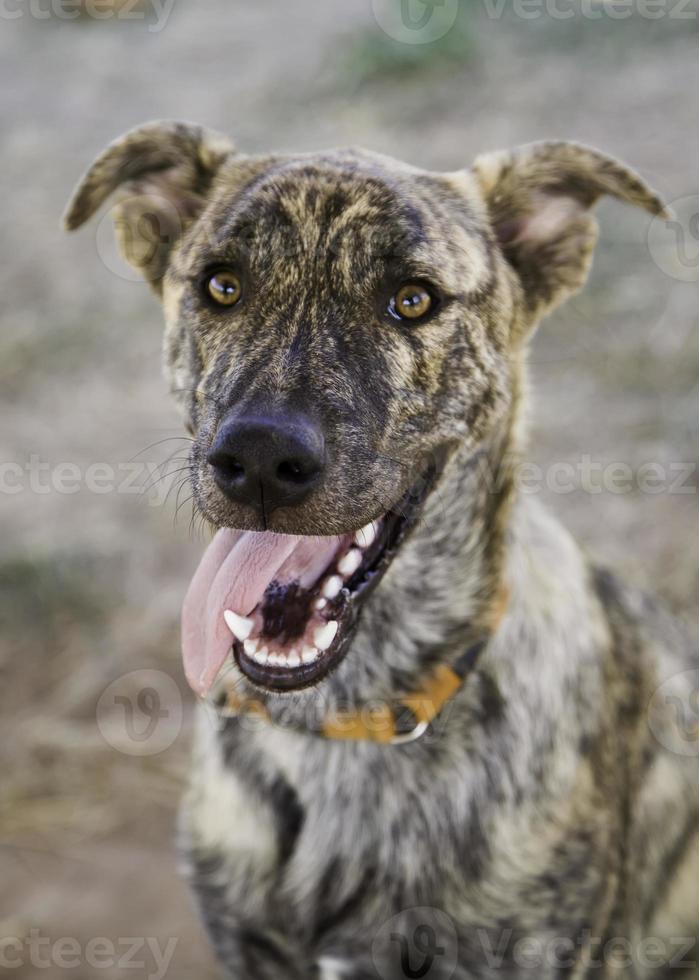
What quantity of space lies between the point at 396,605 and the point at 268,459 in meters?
0.76

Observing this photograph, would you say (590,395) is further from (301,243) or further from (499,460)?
(301,243)

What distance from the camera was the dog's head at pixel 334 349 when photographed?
214 cm

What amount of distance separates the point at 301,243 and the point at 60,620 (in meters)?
2.93

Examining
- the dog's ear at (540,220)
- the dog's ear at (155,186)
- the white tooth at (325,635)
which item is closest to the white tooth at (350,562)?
the white tooth at (325,635)

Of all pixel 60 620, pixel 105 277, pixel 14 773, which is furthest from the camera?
pixel 105 277

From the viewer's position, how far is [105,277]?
24.8 ft

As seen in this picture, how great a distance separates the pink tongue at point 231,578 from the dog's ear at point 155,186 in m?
0.83

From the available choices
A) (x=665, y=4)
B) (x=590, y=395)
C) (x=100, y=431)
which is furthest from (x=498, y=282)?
(x=665, y=4)

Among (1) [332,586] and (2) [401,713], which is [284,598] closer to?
(1) [332,586]

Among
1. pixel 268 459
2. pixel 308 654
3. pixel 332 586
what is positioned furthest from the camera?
pixel 332 586

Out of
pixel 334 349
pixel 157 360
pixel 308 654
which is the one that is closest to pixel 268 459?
pixel 334 349

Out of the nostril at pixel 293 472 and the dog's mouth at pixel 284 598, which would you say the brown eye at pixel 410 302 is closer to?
the dog's mouth at pixel 284 598

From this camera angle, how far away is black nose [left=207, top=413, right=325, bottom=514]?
202cm

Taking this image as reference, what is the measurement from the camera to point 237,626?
7.50ft
